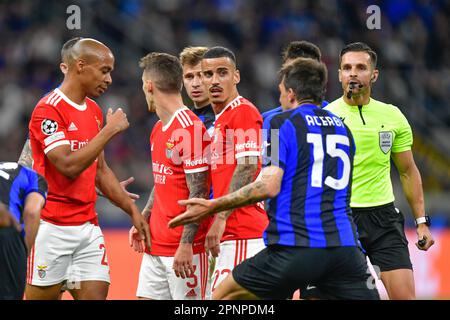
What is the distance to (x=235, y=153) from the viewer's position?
21.6ft

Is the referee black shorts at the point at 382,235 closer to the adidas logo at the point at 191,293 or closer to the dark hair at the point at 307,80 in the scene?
the adidas logo at the point at 191,293

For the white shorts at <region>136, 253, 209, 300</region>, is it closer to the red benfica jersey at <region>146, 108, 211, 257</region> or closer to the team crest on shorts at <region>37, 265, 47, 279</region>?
the red benfica jersey at <region>146, 108, 211, 257</region>

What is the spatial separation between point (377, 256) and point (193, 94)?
215 cm

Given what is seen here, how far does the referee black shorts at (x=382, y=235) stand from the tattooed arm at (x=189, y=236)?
5.26ft

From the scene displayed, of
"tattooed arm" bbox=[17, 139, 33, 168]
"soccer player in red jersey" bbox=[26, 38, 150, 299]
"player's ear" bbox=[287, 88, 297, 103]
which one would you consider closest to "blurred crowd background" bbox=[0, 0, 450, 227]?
"tattooed arm" bbox=[17, 139, 33, 168]

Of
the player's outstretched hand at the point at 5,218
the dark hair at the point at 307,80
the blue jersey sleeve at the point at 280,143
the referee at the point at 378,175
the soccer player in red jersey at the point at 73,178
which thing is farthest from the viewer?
the referee at the point at 378,175

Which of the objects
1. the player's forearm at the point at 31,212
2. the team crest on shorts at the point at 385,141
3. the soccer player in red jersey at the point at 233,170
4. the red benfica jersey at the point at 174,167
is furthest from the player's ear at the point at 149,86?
the team crest on shorts at the point at 385,141

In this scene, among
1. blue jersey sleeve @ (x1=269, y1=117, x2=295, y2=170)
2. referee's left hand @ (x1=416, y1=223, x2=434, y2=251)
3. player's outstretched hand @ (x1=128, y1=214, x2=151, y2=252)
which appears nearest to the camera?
blue jersey sleeve @ (x1=269, y1=117, x2=295, y2=170)

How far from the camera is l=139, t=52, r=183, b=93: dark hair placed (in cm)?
683

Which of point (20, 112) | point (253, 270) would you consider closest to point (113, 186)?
point (253, 270)

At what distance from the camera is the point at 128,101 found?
14500 millimetres

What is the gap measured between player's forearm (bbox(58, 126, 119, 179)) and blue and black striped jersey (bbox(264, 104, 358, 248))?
4.85 feet

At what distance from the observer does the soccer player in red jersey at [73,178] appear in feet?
21.4

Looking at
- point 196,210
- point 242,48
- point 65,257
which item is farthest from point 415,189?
point 242,48
